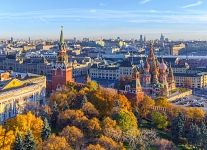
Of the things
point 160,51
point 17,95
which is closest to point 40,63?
point 17,95

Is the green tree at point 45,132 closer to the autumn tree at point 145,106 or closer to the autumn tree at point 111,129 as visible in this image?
the autumn tree at point 111,129

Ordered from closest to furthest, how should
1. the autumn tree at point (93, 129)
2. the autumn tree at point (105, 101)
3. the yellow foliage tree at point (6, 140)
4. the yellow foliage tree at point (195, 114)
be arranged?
the yellow foliage tree at point (6, 140) → the autumn tree at point (93, 129) → the yellow foliage tree at point (195, 114) → the autumn tree at point (105, 101)

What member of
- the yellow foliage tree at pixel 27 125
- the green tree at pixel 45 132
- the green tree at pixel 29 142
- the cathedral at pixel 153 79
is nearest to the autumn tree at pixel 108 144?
the green tree at pixel 29 142

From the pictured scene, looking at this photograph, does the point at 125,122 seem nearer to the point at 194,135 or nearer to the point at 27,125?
the point at 194,135

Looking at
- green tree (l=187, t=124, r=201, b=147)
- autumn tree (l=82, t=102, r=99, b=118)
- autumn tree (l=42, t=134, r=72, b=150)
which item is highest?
autumn tree (l=82, t=102, r=99, b=118)

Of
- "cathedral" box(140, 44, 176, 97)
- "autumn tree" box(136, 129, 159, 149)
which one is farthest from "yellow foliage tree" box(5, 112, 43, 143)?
"cathedral" box(140, 44, 176, 97)

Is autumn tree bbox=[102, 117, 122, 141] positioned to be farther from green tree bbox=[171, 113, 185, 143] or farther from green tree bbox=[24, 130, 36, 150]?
green tree bbox=[24, 130, 36, 150]

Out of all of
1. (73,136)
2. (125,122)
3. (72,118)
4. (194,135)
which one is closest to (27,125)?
(72,118)
